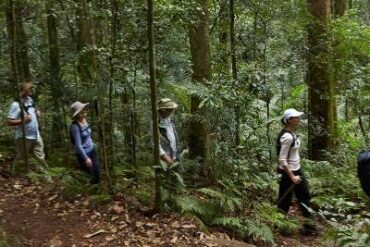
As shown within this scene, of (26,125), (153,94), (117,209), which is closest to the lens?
(153,94)

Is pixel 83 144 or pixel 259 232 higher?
pixel 83 144

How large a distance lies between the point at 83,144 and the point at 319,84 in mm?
6631

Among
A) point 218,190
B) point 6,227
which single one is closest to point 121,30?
point 218,190

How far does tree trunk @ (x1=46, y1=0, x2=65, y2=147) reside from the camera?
11.0 metres

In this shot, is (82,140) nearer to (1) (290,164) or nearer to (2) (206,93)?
(2) (206,93)

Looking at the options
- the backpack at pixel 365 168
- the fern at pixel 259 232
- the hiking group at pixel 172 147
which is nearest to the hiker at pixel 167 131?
the hiking group at pixel 172 147

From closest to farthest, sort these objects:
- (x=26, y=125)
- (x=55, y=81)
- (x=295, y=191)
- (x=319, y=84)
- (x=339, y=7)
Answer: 1. (x=295, y=191)
2. (x=26, y=125)
3. (x=55, y=81)
4. (x=319, y=84)
5. (x=339, y=7)

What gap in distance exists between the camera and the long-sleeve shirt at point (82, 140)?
783cm

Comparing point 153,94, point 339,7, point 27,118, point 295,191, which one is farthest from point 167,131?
point 339,7

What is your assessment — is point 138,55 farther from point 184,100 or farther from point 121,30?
point 184,100

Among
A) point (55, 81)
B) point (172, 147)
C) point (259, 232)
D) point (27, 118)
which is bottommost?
point (259, 232)

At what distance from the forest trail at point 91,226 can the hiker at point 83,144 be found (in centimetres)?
74

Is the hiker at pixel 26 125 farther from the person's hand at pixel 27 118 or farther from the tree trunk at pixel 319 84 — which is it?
the tree trunk at pixel 319 84

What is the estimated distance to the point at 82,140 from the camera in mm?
8031
